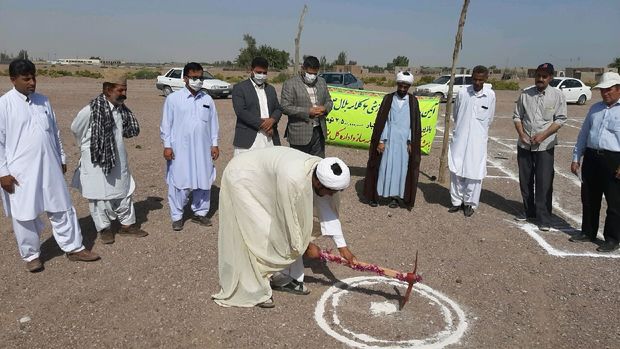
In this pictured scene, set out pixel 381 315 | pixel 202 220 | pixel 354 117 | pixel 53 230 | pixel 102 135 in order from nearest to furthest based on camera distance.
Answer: pixel 381 315, pixel 53 230, pixel 102 135, pixel 202 220, pixel 354 117

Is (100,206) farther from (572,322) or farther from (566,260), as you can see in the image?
(566,260)

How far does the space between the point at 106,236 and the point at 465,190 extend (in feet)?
13.6

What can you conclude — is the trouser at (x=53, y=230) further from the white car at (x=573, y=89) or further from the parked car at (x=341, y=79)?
the white car at (x=573, y=89)

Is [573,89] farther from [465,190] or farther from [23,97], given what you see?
[23,97]

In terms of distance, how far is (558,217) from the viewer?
230 inches

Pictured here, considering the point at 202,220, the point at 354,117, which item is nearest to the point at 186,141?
the point at 202,220

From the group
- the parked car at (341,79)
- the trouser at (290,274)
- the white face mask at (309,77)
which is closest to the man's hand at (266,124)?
the white face mask at (309,77)

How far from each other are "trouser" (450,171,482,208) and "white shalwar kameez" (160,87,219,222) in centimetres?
298

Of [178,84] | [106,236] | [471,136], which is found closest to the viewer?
[106,236]

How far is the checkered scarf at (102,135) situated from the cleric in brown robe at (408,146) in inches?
122

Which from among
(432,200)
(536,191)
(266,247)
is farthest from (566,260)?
(266,247)

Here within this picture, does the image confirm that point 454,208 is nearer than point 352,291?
No

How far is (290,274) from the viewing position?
3.74 meters

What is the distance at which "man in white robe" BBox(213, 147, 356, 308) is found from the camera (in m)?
3.04
